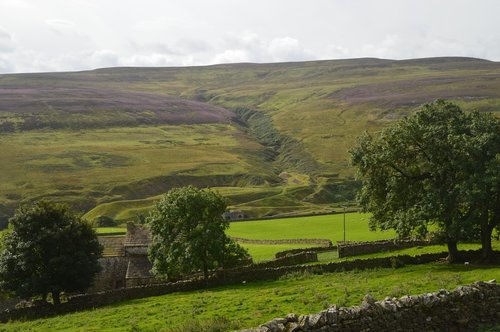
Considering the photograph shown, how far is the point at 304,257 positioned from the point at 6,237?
25145 mm

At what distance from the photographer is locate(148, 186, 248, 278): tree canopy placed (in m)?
43.9

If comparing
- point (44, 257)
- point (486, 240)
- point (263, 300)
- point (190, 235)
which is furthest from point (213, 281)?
point (486, 240)

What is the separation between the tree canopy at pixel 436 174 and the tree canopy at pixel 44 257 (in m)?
22.7

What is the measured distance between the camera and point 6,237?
146 ft

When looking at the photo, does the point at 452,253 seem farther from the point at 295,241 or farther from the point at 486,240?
the point at 295,241

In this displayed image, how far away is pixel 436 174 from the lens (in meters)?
39.8

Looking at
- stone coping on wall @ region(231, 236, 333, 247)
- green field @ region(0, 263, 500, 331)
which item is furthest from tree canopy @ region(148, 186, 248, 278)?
stone coping on wall @ region(231, 236, 333, 247)

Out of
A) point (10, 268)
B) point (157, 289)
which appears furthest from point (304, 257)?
point (10, 268)

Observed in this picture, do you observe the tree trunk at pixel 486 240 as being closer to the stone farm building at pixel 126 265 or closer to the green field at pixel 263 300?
the green field at pixel 263 300

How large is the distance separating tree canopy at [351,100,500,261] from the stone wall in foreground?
20.0 meters

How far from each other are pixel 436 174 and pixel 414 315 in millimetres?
26677

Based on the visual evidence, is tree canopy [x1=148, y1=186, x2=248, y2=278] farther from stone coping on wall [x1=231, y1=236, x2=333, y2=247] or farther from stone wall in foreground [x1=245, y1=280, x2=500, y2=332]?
stone wall in foreground [x1=245, y1=280, x2=500, y2=332]

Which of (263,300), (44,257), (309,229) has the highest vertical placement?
(44,257)

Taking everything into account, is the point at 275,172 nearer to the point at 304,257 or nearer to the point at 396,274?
the point at 304,257
